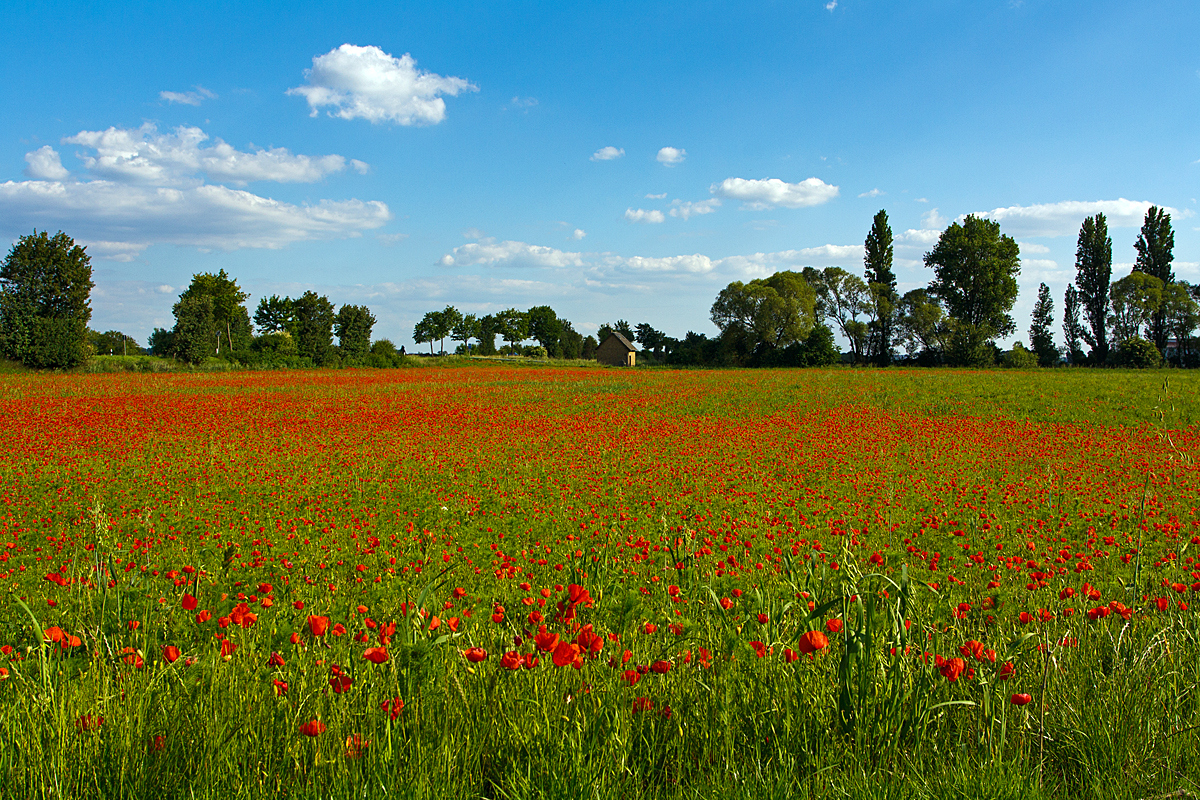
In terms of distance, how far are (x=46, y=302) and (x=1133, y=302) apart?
81.7 metres

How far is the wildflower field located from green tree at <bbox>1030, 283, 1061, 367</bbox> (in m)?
53.8

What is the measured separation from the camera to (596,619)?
343 cm

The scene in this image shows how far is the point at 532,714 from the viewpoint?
2275 mm

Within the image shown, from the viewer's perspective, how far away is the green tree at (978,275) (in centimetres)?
5431

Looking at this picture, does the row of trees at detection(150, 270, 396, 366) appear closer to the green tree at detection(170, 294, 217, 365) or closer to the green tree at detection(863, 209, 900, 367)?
the green tree at detection(170, 294, 217, 365)

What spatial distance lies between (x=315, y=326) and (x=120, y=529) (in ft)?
174

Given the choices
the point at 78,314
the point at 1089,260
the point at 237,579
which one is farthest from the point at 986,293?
the point at 78,314

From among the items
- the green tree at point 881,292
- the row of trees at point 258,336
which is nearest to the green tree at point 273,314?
the row of trees at point 258,336

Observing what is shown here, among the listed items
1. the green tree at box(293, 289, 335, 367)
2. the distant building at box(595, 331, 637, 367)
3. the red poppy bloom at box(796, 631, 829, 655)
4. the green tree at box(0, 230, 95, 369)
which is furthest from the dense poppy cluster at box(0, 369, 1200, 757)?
the distant building at box(595, 331, 637, 367)

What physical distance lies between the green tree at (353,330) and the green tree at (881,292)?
46.9 m

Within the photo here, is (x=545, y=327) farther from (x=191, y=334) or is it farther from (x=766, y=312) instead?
(x=191, y=334)

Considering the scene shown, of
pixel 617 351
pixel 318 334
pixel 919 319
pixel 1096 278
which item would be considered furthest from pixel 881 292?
pixel 318 334

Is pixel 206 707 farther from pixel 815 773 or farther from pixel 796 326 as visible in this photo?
pixel 796 326

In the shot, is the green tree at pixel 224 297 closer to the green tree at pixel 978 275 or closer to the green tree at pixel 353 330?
the green tree at pixel 353 330
